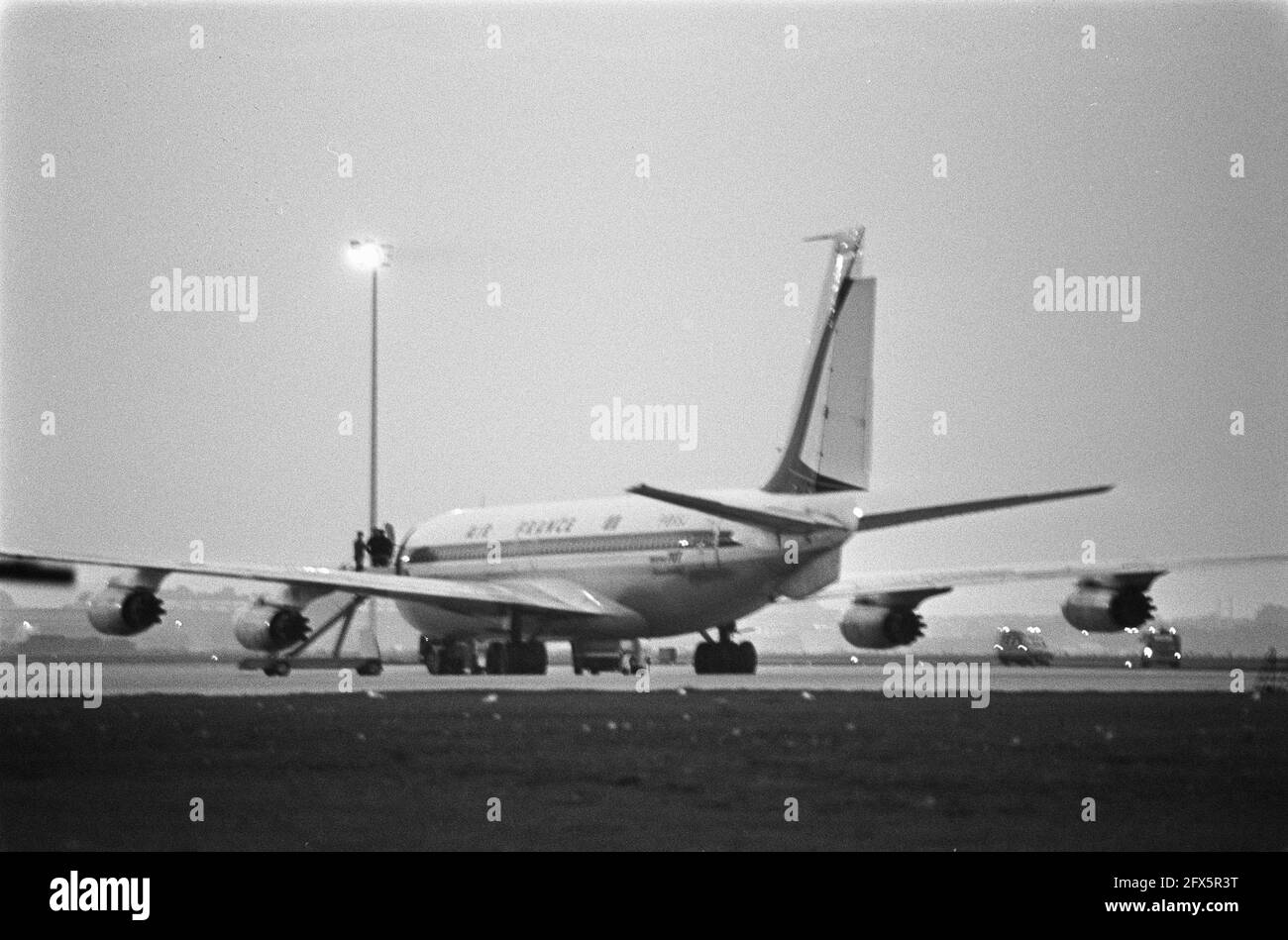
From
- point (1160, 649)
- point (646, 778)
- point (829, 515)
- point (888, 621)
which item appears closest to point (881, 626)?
point (888, 621)

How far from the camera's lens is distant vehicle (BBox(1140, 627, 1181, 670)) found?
55.0 meters

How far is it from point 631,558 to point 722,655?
3.32 meters

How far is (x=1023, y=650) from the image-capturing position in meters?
56.4

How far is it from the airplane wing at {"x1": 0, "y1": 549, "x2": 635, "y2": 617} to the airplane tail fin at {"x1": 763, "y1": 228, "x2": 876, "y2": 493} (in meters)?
5.91

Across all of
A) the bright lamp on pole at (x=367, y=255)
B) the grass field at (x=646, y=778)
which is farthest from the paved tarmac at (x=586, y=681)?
the bright lamp on pole at (x=367, y=255)

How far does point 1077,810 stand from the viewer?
18859 millimetres

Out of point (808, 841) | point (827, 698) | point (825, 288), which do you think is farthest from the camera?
point (825, 288)

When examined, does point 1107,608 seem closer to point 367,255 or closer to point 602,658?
point 602,658

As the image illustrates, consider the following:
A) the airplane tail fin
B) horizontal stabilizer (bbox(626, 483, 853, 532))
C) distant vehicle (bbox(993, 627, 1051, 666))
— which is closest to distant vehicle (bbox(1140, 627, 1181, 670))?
distant vehicle (bbox(993, 627, 1051, 666))

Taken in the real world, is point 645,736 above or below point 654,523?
below

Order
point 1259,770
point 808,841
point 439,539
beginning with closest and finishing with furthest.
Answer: point 808,841 → point 1259,770 → point 439,539
